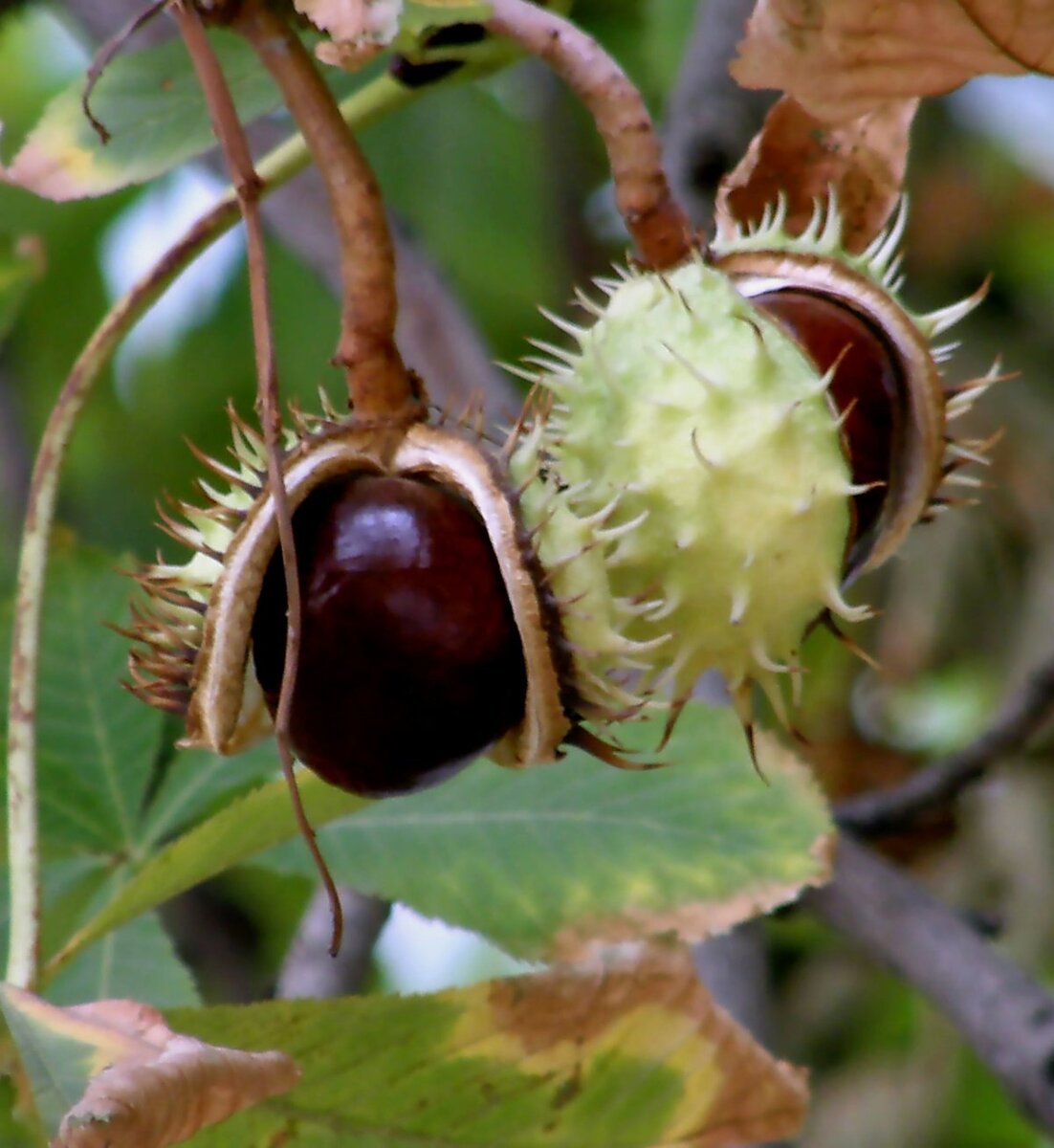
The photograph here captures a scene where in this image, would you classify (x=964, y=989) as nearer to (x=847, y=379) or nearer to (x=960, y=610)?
(x=847, y=379)

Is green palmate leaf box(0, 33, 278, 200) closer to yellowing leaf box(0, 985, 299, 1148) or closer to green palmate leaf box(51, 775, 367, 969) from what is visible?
green palmate leaf box(51, 775, 367, 969)

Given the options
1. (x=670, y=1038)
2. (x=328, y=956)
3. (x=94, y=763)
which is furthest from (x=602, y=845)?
(x=94, y=763)

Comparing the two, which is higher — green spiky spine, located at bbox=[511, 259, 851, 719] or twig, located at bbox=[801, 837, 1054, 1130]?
green spiky spine, located at bbox=[511, 259, 851, 719]

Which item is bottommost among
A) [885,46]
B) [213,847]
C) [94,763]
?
[94,763]

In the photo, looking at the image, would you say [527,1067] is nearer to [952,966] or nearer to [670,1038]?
[670,1038]

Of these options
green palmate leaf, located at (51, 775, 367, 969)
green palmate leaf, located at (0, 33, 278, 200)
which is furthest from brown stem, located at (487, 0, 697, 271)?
green palmate leaf, located at (51, 775, 367, 969)

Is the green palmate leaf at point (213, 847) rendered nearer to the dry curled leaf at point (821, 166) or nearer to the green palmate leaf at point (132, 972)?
the green palmate leaf at point (132, 972)
